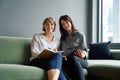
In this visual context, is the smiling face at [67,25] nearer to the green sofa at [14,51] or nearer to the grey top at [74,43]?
the grey top at [74,43]

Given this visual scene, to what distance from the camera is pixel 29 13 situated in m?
3.91

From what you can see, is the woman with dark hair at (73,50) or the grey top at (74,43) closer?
the woman with dark hair at (73,50)

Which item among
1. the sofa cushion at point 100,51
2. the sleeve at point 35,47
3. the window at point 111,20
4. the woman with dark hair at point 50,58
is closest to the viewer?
the woman with dark hair at point 50,58

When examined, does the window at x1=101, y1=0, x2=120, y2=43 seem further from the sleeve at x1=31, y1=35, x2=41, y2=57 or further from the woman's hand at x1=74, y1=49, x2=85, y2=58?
the sleeve at x1=31, y1=35, x2=41, y2=57

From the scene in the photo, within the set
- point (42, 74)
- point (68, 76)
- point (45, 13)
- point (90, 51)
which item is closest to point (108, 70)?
point (68, 76)

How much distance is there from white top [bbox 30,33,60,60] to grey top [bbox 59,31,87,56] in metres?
0.15

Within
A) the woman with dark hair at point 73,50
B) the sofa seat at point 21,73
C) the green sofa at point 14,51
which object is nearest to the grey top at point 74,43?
the woman with dark hair at point 73,50

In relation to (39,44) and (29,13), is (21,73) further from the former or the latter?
(29,13)

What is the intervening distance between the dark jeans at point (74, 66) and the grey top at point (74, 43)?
0.64 ft

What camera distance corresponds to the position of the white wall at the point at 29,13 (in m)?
3.74

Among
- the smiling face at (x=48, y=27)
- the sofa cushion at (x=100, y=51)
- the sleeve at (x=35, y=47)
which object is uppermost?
the smiling face at (x=48, y=27)

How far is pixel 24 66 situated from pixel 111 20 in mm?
2322

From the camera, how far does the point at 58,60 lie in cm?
277

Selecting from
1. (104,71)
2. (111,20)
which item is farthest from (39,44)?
(111,20)
